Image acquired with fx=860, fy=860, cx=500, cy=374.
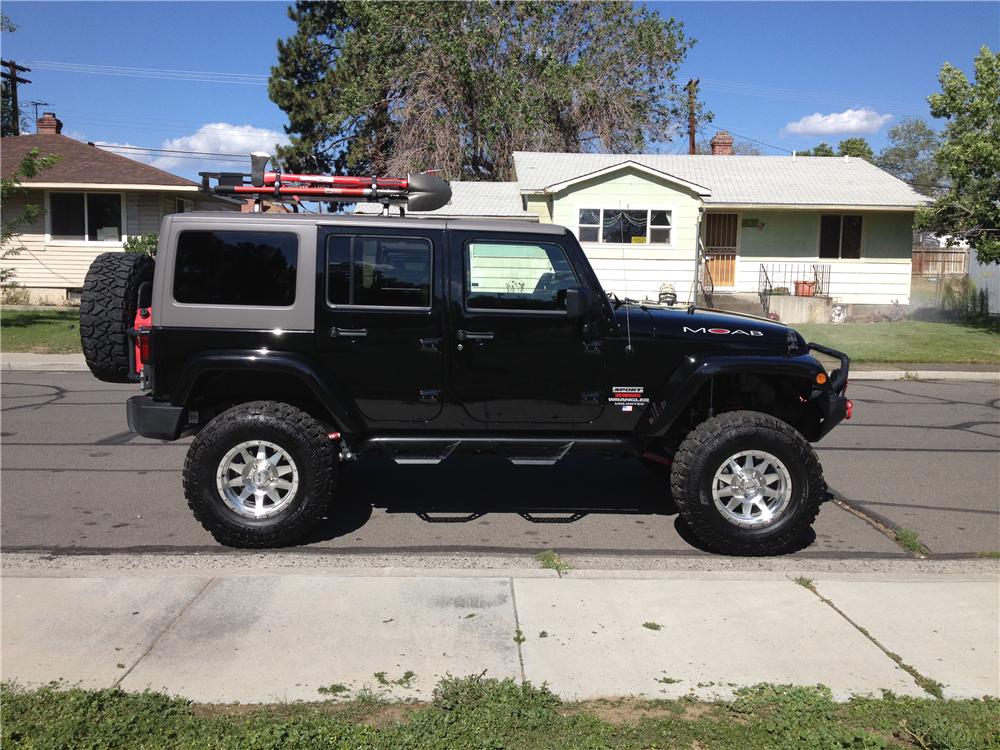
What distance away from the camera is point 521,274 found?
565cm

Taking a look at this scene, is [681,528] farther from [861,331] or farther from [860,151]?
[860,151]

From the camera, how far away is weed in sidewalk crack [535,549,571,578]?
526 centimetres

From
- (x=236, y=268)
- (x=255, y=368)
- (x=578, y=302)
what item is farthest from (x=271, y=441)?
(x=578, y=302)

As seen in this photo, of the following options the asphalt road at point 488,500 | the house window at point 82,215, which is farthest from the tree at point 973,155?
the house window at point 82,215

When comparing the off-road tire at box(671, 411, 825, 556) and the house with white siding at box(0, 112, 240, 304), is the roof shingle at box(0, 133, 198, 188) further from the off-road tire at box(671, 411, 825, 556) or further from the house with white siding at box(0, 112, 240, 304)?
the off-road tire at box(671, 411, 825, 556)

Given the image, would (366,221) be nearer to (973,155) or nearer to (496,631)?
(496,631)

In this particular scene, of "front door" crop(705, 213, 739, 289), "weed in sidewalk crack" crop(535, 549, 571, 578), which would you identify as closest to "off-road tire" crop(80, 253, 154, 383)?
"weed in sidewalk crack" crop(535, 549, 571, 578)

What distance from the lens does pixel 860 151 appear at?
67.6 meters

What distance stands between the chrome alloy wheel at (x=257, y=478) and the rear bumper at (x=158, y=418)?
17.2 inches

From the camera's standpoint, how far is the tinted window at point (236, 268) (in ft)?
18.0

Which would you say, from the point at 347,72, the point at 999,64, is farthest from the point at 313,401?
the point at 347,72

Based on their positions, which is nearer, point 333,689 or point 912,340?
point 333,689

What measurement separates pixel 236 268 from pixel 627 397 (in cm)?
267

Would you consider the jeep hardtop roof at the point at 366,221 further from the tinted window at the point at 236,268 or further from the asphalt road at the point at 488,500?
the asphalt road at the point at 488,500
